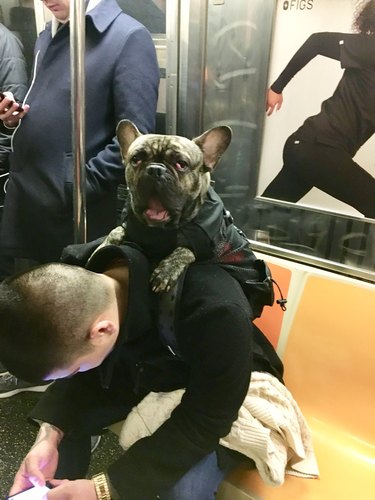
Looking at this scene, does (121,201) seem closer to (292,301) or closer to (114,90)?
(114,90)

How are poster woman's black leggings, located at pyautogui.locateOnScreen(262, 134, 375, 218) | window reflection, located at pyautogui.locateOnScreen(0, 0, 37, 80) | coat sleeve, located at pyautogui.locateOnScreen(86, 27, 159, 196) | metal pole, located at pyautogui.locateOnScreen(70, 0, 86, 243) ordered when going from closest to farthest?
metal pole, located at pyautogui.locateOnScreen(70, 0, 86, 243) → coat sleeve, located at pyautogui.locateOnScreen(86, 27, 159, 196) → poster woman's black leggings, located at pyautogui.locateOnScreen(262, 134, 375, 218) → window reflection, located at pyautogui.locateOnScreen(0, 0, 37, 80)

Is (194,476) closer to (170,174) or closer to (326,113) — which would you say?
(170,174)

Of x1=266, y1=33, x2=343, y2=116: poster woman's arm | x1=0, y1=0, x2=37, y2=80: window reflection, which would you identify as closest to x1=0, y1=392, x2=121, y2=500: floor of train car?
x1=266, y1=33, x2=343, y2=116: poster woman's arm

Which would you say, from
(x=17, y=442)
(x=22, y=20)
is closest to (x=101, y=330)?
(x=17, y=442)

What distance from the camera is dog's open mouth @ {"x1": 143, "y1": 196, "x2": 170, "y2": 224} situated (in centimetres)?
96

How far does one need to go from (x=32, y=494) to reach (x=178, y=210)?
2.26 feet

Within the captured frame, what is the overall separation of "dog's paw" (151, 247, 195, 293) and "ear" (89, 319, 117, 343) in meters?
0.12

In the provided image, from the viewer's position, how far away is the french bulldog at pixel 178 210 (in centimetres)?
95

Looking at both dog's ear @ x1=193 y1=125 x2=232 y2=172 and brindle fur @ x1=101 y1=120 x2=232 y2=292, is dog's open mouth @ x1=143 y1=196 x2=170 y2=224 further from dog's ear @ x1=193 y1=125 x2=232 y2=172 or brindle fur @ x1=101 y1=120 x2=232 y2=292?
dog's ear @ x1=193 y1=125 x2=232 y2=172

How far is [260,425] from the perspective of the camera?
104 centimetres

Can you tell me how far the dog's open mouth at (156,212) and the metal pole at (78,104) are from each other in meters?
0.47

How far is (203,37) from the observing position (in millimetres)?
1843

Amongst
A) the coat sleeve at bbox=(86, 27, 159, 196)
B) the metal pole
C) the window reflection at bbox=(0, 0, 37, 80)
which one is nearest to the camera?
the metal pole

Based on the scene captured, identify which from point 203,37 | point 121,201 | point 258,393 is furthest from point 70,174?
point 258,393
